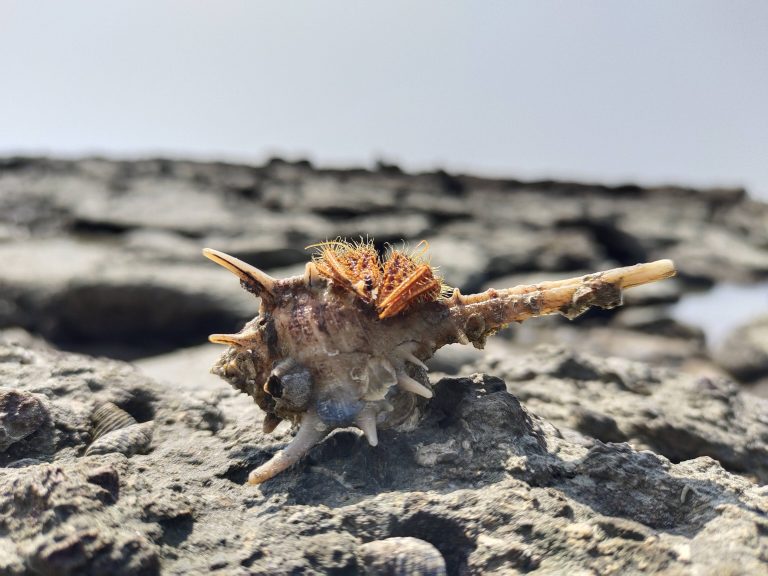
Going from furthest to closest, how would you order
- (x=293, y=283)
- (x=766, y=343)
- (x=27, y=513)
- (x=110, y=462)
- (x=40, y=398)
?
1. (x=766, y=343)
2. (x=40, y=398)
3. (x=293, y=283)
4. (x=110, y=462)
5. (x=27, y=513)

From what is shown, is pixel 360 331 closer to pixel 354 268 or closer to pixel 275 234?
pixel 354 268

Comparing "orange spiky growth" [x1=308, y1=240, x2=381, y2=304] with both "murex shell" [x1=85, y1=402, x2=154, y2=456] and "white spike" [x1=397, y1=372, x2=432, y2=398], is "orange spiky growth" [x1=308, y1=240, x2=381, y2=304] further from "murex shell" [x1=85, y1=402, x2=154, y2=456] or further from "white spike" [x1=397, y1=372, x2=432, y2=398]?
"murex shell" [x1=85, y1=402, x2=154, y2=456]

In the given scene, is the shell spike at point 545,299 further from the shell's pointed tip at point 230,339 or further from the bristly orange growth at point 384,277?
the shell's pointed tip at point 230,339

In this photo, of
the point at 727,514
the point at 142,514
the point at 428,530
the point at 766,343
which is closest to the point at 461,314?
the point at 428,530

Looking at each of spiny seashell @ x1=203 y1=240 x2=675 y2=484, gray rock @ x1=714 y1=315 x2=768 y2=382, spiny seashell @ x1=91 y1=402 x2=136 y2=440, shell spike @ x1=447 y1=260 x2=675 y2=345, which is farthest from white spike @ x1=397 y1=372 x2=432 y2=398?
gray rock @ x1=714 y1=315 x2=768 y2=382

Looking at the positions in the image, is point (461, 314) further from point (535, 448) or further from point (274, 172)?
point (274, 172)

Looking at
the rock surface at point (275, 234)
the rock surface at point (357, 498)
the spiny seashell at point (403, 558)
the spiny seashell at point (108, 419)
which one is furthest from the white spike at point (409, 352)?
the rock surface at point (275, 234)

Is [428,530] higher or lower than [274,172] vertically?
lower
